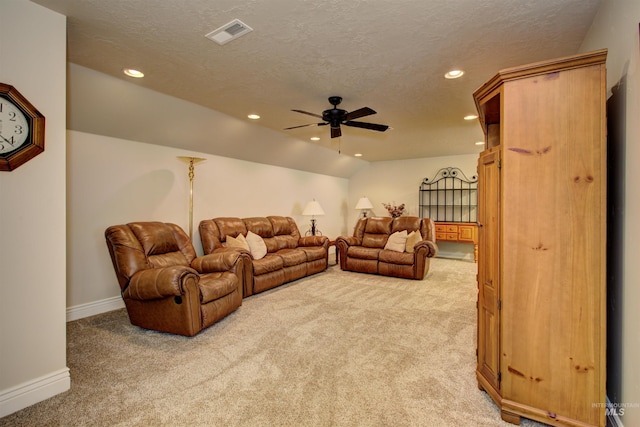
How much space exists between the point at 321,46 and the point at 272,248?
3.48 meters

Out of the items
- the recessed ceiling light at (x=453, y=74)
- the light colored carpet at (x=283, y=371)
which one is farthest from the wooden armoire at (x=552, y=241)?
the recessed ceiling light at (x=453, y=74)

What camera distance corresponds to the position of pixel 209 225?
177 inches

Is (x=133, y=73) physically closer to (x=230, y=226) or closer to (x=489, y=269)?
(x=230, y=226)

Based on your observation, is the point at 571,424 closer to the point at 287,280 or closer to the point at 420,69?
the point at 420,69

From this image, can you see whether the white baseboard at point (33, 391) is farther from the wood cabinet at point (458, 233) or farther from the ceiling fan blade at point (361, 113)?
the wood cabinet at point (458, 233)

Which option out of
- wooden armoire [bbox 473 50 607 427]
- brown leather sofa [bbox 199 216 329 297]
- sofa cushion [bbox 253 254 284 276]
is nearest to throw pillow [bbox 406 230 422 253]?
brown leather sofa [bbox 199 216 329 297]

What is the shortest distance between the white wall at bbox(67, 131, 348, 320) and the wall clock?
1.76m

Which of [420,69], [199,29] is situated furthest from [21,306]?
[420,69]

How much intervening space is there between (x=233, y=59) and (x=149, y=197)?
2.45 m

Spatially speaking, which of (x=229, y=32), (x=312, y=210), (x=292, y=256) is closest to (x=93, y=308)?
(x=292, y=256)

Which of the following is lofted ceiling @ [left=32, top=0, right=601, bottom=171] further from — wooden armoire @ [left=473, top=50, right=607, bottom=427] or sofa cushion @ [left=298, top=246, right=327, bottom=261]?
sofa cushion @ [left=298, top=246, right=327, bottom=261]

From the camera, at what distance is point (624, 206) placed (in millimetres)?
1551

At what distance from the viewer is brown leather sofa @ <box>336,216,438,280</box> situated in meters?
5.02

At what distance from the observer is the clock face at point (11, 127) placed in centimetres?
176
